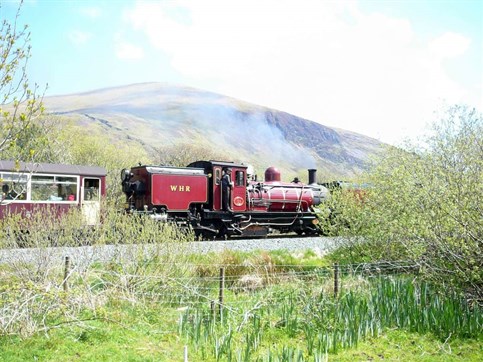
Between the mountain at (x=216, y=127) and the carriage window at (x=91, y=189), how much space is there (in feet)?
301

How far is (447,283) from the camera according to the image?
8789 millimetres

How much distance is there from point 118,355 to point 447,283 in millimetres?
5893

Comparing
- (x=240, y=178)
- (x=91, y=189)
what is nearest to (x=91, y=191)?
(x=91, y=189)

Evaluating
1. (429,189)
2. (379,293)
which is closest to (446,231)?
(429,189)

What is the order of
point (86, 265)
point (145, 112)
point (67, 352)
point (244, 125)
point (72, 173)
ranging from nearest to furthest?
1. point (67, 352)
2. point (86, 265)
3. point (72, 173)
4. point (145, 112)
5. point (244, 125)

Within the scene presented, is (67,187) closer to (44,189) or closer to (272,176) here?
(44,189)

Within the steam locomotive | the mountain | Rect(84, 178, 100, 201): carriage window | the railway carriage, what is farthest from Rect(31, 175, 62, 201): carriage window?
the mountain

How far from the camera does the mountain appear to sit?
130125mm

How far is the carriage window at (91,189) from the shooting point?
1814 centimetres

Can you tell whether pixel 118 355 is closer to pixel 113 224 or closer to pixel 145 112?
pixel 113 224

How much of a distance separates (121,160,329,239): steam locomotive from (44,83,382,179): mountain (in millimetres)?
88473

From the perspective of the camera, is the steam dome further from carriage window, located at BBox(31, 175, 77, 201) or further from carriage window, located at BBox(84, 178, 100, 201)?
carriage window, located at BBox(31, 175, 77, 201)

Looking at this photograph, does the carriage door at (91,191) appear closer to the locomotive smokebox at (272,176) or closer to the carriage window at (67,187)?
the carriage window at (67,187)

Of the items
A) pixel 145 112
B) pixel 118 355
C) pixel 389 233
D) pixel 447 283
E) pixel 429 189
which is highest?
pixel 145 112
